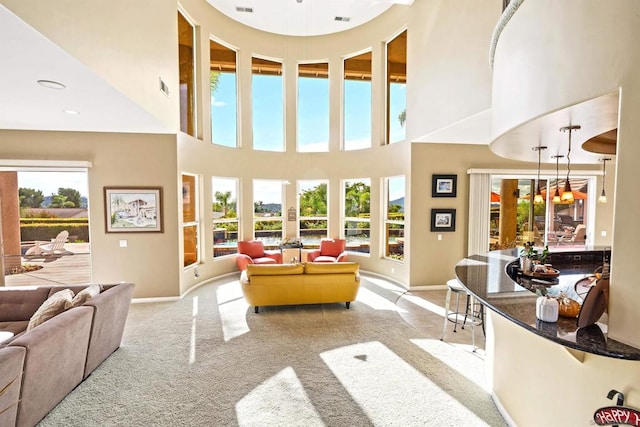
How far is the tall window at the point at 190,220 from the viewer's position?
6.26 meters

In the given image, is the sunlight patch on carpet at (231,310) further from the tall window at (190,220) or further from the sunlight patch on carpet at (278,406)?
the sunlight patch on carpet at (278,406)

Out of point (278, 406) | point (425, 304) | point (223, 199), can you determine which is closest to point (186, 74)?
point (223, 199)

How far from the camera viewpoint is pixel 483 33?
3883 mm

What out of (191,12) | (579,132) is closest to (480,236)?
(579,132)

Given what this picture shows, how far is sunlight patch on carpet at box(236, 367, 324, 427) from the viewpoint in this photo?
8.53 ft

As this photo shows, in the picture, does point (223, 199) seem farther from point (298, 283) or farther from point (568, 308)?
point (568, 308)

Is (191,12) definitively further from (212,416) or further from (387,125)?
(212,416)

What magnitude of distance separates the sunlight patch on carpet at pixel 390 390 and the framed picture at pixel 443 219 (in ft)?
11.0

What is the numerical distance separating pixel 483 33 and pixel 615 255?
3.47 metres

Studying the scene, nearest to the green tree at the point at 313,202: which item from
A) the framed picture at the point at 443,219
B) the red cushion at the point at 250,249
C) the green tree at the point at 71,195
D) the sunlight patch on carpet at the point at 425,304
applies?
the red cushion at the point at 250,249

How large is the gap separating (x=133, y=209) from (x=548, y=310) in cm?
603

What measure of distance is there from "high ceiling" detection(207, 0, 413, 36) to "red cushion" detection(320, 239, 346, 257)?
5.38 m

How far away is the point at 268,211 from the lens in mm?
8250

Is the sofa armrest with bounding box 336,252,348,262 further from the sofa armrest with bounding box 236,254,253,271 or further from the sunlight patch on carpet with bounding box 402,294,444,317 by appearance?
the sofa armrest with bounding box 236,254,253,271
